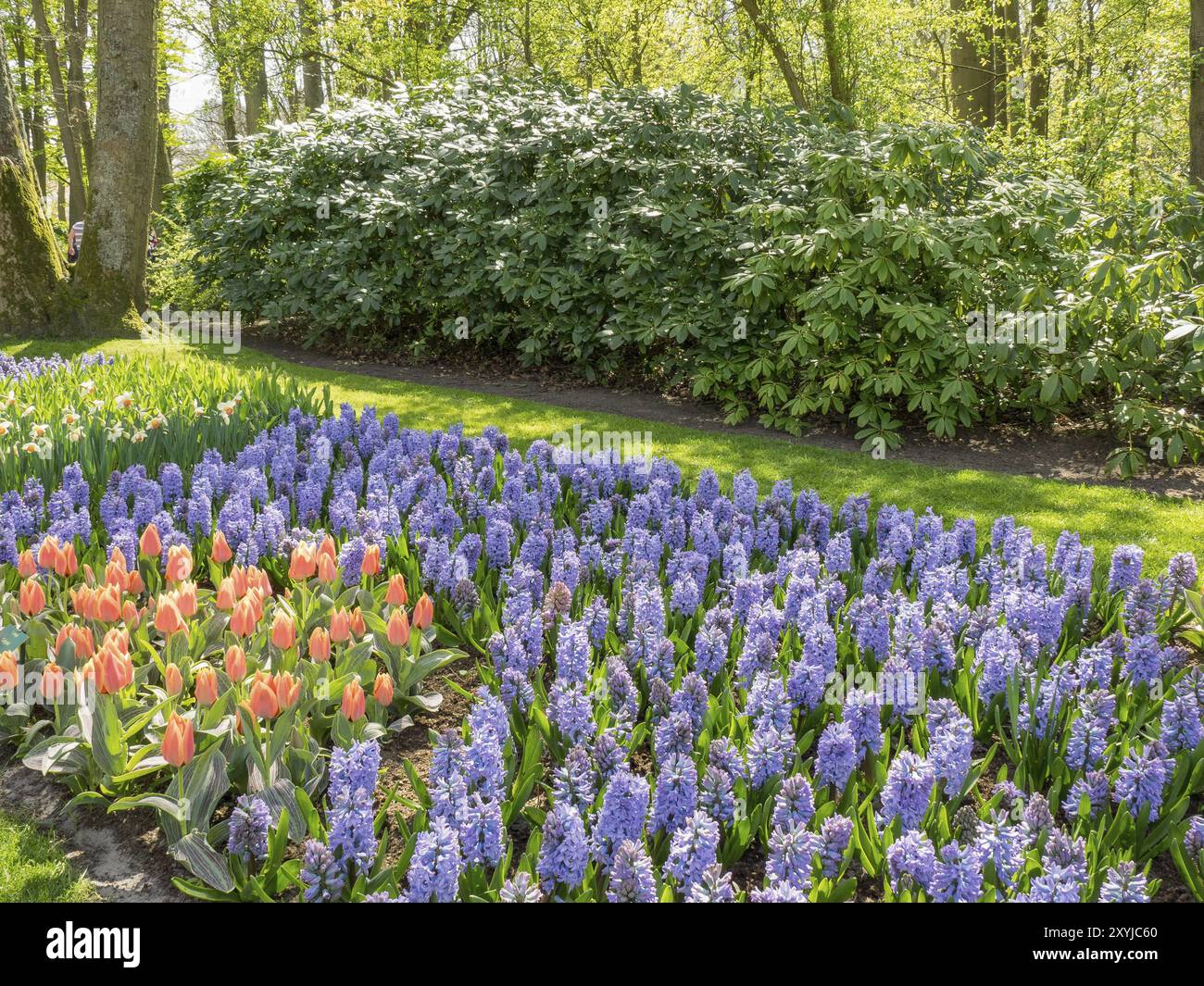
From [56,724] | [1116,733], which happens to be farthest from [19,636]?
[1116,733]

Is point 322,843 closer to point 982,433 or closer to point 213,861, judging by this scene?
point 213,861

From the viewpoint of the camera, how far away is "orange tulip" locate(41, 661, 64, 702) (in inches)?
116

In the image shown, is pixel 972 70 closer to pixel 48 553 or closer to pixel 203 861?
pixel 48 553

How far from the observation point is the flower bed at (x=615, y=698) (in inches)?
94.0

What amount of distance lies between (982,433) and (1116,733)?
207 inches

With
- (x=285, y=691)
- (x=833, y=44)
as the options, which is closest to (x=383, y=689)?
(x=285, y=691)

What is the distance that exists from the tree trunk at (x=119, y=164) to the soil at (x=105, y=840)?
9475 millimetres

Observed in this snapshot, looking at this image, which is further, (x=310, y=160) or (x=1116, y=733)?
(x=310, y=160)

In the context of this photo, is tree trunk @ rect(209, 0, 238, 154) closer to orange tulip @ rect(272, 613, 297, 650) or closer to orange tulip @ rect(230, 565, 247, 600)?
orange tulip @ rect(230, 565, 247, 600)

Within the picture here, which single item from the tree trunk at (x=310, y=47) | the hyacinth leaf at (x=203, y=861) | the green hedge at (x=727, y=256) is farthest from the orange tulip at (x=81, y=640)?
the tree trunk at (x=310, y=47)

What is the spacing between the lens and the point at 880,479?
675cm

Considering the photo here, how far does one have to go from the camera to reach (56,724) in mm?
3088

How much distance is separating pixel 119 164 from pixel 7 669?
9.93 meters
